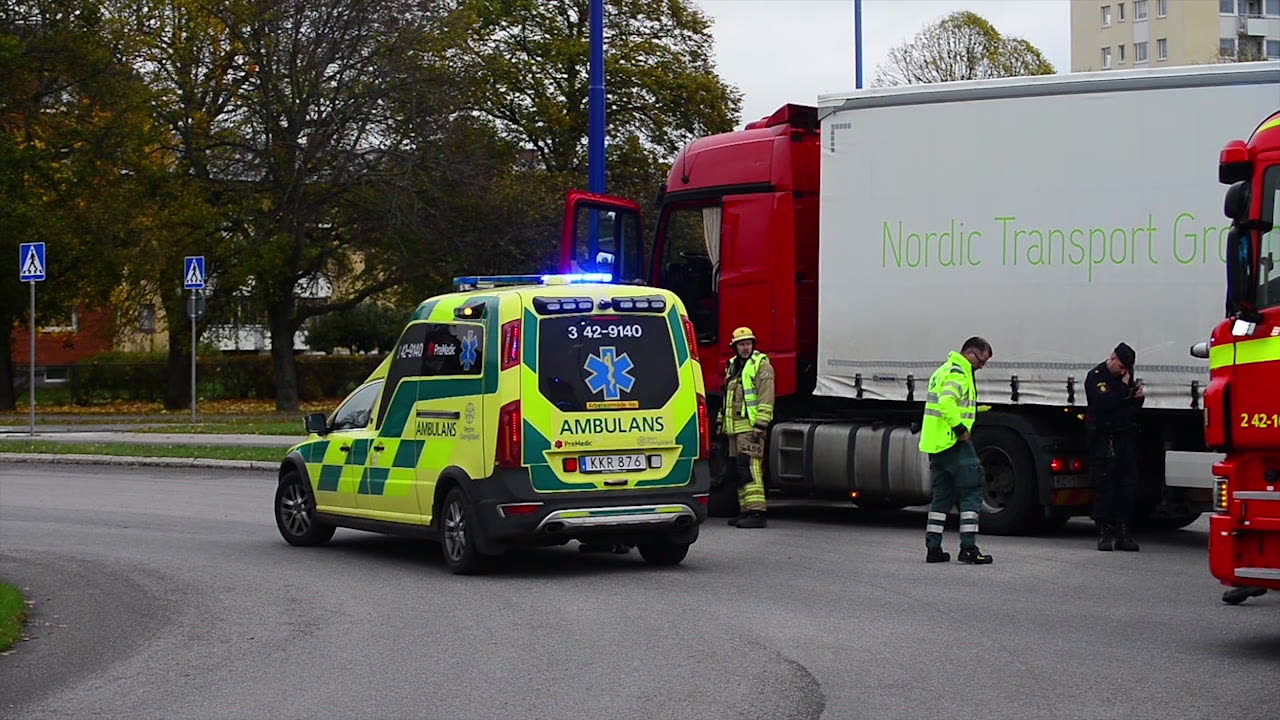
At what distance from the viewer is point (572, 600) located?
11633 millimetres

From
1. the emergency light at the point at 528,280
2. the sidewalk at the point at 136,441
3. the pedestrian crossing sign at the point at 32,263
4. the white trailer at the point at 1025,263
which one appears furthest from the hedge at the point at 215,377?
the emergency light at the point at 528,280

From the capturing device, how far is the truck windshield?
9461mm

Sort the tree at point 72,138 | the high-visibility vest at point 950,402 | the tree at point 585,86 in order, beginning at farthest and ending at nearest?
the tree at point 585,86
the tree at point 72,138
the high-visibility vest at point 950,402

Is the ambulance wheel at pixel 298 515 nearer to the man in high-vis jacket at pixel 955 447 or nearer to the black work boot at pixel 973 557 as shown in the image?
the man in high-vis jacket at pixel 955 447

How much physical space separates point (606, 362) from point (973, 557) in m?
3.19

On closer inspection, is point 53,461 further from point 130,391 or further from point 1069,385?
point 130,391

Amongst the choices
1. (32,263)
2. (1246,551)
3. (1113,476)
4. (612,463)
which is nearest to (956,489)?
(1113,476)

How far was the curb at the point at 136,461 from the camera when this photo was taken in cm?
2467

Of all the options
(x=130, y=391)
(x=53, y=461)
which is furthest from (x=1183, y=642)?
(x=130, y=391)

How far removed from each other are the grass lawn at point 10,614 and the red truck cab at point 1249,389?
22.2 ft

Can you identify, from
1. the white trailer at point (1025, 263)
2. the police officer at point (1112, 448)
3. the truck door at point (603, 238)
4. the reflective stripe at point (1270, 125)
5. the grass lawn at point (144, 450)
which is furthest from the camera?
the grass lawn at point (144, 450)

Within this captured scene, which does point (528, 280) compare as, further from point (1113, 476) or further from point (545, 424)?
point (1113, 476)

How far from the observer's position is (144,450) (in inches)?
1067

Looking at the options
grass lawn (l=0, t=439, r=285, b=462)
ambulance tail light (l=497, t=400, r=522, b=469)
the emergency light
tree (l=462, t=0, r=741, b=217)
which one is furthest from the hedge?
ambulance tail light (l=497, t=400, r=522, b=469)
